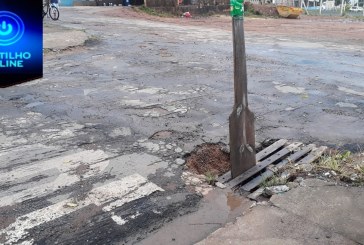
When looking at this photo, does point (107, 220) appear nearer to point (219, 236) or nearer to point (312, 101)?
point (219, 236)

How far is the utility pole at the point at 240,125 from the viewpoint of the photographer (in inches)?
164

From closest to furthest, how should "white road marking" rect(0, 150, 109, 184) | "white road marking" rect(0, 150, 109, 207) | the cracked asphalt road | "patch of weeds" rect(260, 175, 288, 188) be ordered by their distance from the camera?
the cracked asphalt road, "white road marking" rect(0, 150, 109, 207), "patch of weeds" rect(260, 175, 288, 188), "white road marking" rect(0, 150, 109, 184)

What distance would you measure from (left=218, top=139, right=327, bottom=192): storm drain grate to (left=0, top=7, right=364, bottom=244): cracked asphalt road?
378 mm

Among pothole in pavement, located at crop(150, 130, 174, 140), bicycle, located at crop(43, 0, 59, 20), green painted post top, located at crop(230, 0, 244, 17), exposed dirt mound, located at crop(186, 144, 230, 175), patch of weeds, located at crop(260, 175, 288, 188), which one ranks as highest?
bicycle, located at crop(43, 0, 59, 20)

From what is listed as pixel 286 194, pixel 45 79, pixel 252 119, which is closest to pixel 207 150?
pixel 252 119

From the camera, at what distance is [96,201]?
3777 millimetres

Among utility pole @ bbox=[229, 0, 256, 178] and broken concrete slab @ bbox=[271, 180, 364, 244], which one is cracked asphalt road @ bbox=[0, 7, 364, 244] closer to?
utility pole @ bbox=[229, 0, 256, 178]

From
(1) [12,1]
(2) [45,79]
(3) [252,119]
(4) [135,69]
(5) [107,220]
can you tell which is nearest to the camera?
(1) [12,1]

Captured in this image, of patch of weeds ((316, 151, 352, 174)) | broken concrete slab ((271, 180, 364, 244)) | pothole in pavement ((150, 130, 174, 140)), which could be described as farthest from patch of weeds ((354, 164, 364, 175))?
pothole in pavement ((150, 130, 174, 140))

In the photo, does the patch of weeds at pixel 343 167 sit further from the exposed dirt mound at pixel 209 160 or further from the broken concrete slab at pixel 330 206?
the exposed dirt mound at pixel 209 160

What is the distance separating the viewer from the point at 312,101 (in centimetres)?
739

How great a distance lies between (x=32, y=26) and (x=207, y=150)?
3077mm

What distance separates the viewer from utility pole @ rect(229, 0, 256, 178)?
13.7 ft

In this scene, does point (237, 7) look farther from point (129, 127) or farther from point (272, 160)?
point (129, 127)
